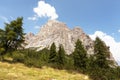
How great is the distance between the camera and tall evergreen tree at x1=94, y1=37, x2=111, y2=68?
50.4 metres

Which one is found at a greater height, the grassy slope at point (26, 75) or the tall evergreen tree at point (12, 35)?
the tall evergreen tree at point (12, 35)

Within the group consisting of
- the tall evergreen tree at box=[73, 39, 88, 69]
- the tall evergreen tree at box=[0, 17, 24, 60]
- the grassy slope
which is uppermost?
the tall evergreen tree at box=[0, 17, 24, 60]

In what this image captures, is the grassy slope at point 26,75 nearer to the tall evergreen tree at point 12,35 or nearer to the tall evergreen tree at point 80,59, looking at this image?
the tall evergreen tree at point 12,35

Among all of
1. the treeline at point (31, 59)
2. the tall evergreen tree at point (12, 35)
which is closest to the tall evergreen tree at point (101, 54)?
the treeline at point (31, 59)

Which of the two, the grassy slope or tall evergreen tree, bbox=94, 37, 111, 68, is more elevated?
tall evergreen tree, bbox=94, 37, 111, 68

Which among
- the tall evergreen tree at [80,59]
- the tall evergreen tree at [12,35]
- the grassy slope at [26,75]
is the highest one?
the tall evergreen tree at [12,35]

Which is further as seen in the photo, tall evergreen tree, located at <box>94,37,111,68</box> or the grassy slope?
tall evergreen tree, located at <box>94,37,111,68</box>

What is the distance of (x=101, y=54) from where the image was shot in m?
50.8

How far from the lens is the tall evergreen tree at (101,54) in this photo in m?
50.4

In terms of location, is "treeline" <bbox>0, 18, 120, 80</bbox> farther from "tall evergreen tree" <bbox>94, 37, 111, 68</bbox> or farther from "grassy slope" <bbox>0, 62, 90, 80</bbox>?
"grassy slope" <bbox>0, 62, 90, 80</bbox>

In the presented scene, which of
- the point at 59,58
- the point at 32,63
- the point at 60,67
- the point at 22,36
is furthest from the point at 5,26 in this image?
the point at 59,58

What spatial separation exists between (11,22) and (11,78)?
2493 centimetres

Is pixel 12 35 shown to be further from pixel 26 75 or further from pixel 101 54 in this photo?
pixel 101 54

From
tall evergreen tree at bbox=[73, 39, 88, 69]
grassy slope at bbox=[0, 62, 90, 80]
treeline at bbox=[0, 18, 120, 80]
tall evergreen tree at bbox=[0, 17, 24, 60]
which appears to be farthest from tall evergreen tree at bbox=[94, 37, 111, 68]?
tall evergreen tree at bbox=[0, 17, 24, 60]
